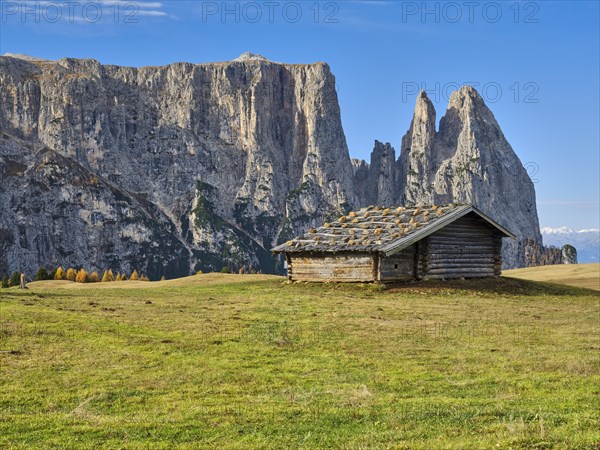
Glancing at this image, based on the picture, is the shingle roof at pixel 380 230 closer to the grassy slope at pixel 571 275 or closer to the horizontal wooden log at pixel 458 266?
the horizontal wooden log at pixel 458 266

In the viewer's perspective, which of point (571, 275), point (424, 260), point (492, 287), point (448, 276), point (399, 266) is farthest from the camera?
point (571, 275)

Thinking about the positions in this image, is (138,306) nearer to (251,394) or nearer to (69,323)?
(69,323)

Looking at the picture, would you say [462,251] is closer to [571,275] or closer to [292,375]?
[571,275]

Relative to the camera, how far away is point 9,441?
10.7m

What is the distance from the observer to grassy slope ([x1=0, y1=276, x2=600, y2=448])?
35.9 feet

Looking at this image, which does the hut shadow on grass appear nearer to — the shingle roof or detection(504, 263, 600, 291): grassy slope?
the shingle roof

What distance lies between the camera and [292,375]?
15641 mm

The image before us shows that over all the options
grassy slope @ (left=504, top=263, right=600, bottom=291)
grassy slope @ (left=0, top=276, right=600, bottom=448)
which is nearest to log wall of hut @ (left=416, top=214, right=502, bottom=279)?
grassy slope @ (left=504, top=263, right=600, bottom=291)

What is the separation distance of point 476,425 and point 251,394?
4416 mm

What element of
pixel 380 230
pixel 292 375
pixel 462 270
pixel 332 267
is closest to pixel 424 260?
pixel 380 230

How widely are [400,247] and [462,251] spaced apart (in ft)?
21.5

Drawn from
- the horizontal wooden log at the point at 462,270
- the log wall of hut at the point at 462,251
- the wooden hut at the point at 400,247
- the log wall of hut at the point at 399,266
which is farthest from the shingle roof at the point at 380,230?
the horizontal wooden log at the point at 462,270

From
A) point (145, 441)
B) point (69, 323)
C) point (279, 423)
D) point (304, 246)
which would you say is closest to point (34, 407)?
point (145, 441)

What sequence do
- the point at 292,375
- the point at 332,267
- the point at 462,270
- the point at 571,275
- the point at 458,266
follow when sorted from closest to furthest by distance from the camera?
the point at 292,375, the point at 332,267, the point at 458,266, the point at 462,270, the point at 571,275
